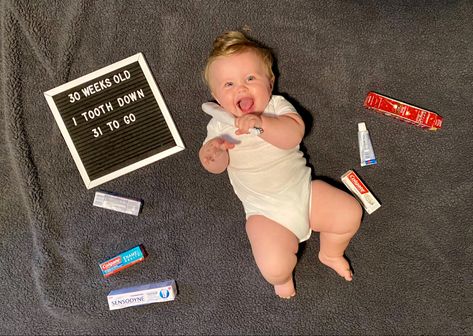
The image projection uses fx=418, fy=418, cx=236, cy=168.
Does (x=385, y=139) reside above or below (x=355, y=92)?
below

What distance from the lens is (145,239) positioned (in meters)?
1.32

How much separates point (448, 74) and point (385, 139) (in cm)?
28

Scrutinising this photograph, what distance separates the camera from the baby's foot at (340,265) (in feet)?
4.08

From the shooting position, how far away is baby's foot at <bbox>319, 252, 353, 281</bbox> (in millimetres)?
1244

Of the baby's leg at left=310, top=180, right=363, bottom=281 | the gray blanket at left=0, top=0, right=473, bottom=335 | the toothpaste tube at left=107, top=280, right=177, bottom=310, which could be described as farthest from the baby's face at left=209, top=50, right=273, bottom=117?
the toothpaste tube at left=107, top=280, right=177, bottom=310

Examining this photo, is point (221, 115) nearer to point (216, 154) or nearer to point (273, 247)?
point (216, 154)

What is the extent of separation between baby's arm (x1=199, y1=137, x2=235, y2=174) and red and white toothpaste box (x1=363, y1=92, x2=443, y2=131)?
18.7 inches

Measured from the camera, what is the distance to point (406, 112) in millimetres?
1250

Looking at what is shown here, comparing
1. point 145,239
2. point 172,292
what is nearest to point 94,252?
point 145,239

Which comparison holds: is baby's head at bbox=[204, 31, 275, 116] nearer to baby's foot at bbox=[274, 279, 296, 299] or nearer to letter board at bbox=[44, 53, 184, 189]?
letter board at bbox=[44, 53, 184, 189]

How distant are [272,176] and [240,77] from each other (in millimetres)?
283

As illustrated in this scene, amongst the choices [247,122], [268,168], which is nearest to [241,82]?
[247,122]

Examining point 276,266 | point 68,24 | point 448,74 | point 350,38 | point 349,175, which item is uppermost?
point 68,24

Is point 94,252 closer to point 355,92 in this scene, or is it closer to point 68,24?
point 68,24
